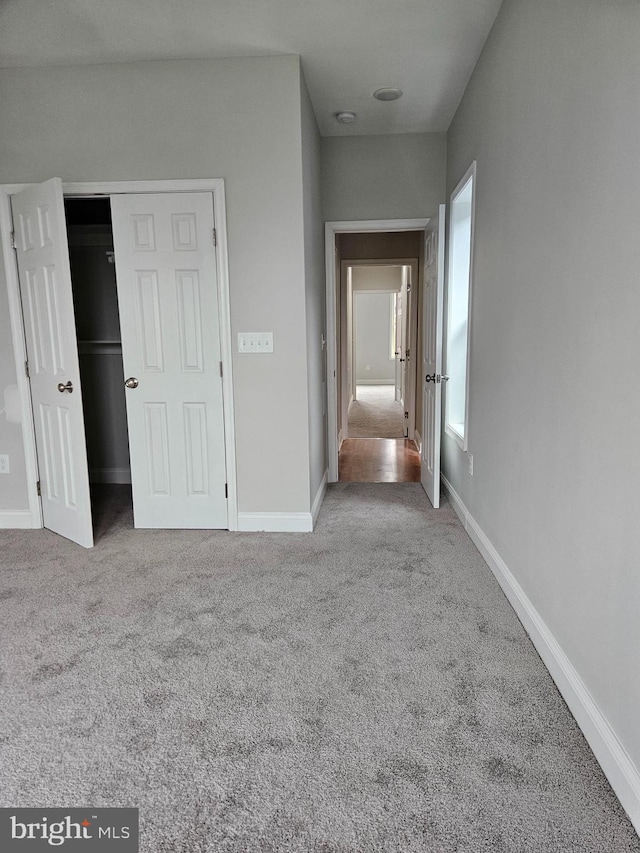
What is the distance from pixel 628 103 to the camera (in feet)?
4.66

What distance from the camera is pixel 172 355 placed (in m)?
3.29

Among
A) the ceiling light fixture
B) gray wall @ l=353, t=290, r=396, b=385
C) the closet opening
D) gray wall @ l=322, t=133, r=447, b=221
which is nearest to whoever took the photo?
the ceiling light fixture

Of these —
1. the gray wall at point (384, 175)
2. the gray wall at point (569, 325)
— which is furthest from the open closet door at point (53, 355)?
the gray wall at point (569, 325)

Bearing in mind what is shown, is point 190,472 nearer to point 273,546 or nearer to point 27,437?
point 273,546

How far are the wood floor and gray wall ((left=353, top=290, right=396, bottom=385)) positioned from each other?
685 cm

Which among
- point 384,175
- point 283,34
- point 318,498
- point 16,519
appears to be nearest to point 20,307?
point 16,519

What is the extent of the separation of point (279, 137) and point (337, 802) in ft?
10.1

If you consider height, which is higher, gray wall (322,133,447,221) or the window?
gray wall (322,133,447,221)

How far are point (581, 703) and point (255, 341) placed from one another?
2.38 meters

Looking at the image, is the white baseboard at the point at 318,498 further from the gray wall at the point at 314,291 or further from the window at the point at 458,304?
the window at the point at 458,304

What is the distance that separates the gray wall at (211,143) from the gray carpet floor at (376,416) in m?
3.77

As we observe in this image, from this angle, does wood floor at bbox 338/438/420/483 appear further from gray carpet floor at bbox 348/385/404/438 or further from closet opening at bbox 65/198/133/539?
closet opening at bbox 65/198/133/539

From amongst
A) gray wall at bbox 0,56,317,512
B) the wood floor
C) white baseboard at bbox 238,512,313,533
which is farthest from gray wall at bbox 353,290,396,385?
white baseboard at bbox 238,512,313,533

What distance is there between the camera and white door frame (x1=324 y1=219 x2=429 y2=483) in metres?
4.31
